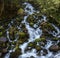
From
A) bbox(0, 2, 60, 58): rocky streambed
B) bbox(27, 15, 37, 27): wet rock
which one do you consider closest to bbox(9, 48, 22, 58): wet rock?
bbox(0, 2, 60, 58): rocky streambed

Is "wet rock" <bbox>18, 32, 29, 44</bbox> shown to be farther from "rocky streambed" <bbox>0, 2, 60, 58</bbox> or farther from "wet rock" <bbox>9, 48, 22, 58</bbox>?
"wet rock" <bbox>9, 48, 22, 58</bbox>

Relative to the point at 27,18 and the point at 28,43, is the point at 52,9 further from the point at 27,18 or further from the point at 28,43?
the point at 28,43

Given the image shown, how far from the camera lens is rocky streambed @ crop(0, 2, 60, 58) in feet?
38.4

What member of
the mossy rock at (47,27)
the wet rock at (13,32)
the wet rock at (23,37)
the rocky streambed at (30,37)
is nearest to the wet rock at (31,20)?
the rocky streambed at (30,37)

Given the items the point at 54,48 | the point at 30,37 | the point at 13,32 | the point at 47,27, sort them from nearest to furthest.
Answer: the point at 54,48 → the point at 30,37 → the point at 13,32 → the point at 47,27

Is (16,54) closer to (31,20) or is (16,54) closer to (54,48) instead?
(54,48)

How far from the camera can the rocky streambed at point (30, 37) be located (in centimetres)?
1170

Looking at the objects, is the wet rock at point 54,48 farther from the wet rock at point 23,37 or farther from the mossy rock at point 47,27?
the mossy rock at point 47,27

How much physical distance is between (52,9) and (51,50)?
22.9ft

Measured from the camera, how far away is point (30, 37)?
13.5 metres

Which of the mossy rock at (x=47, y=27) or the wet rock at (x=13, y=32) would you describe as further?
the mossy rock at (x=47, y=27)

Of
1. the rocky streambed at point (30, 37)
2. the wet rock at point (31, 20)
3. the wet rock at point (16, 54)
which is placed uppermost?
the wet rock at point (31, 20)

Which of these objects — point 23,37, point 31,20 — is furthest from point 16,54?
A: point 31,20

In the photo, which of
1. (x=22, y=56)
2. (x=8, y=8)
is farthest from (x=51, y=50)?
(x=8, y=8)
